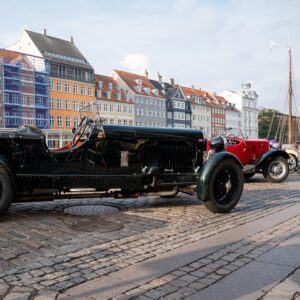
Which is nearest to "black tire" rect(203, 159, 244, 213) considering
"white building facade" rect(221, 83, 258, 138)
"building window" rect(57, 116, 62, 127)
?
"building window" rect(57, 116, 62, 127)

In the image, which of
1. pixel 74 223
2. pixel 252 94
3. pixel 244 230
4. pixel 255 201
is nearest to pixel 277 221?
pixel 244 230

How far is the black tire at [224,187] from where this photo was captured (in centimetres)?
675

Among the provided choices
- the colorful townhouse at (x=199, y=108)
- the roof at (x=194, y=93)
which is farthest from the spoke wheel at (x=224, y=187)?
the roof at (x=194, y=93)

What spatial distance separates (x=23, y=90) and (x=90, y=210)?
6096cm

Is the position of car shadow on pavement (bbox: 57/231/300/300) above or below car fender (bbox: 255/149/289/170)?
below

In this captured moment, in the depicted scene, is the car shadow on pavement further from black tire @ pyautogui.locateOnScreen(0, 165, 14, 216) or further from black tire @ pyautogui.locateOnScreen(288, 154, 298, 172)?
black tire @ pyautogui.locateOnScreen(288, 154, 298, 172)

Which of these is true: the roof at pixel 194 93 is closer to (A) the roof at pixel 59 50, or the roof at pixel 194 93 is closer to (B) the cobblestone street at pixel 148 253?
(A) the roof at pixel 59 50

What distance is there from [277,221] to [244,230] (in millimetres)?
910

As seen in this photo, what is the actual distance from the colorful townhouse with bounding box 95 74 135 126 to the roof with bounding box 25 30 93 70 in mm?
5051

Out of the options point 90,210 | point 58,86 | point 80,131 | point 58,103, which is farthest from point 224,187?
point 58,86

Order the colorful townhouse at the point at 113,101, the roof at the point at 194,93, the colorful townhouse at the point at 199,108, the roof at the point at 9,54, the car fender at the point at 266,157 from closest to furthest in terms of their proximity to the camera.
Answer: the car fender at the point at 266,157, the roof at the point at 9,54, the colorful townhouse at the point at 113,101, the colorful townhouse at the point at 199,108, the roof at the point at 194,93

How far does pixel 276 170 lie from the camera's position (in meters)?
13.1

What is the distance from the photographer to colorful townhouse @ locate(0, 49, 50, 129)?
6131 centimetres

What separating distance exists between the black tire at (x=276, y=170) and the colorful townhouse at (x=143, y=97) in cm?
6592
